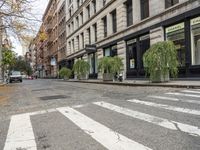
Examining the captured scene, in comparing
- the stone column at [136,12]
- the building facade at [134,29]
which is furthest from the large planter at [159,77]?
the stone column at [136,12]

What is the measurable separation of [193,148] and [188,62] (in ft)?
47.9

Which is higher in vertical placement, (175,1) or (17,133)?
(175,1)

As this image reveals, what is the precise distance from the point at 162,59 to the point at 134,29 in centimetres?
880

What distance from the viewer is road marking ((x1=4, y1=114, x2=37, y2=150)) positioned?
481 cm

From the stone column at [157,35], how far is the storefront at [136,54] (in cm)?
104

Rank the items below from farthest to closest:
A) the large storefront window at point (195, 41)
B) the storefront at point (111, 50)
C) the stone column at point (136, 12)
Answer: the storefront at point (111, 50) < the stone column at point (136, 12) < the large storefront window at point (195, 41)

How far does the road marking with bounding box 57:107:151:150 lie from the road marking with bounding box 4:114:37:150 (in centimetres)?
109

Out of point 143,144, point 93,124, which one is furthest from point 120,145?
point 93,124

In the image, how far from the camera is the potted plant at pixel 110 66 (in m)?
24.5

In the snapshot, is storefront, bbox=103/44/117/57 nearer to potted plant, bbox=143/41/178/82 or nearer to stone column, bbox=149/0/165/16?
stone column, bbox=149/0/165/16

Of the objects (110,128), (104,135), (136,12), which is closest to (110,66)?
(136,12)

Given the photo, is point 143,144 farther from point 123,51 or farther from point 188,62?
point 123,51

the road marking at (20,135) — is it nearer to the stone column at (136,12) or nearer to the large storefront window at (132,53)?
the large storefront window at (132,53)

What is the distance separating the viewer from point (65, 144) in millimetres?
4809
